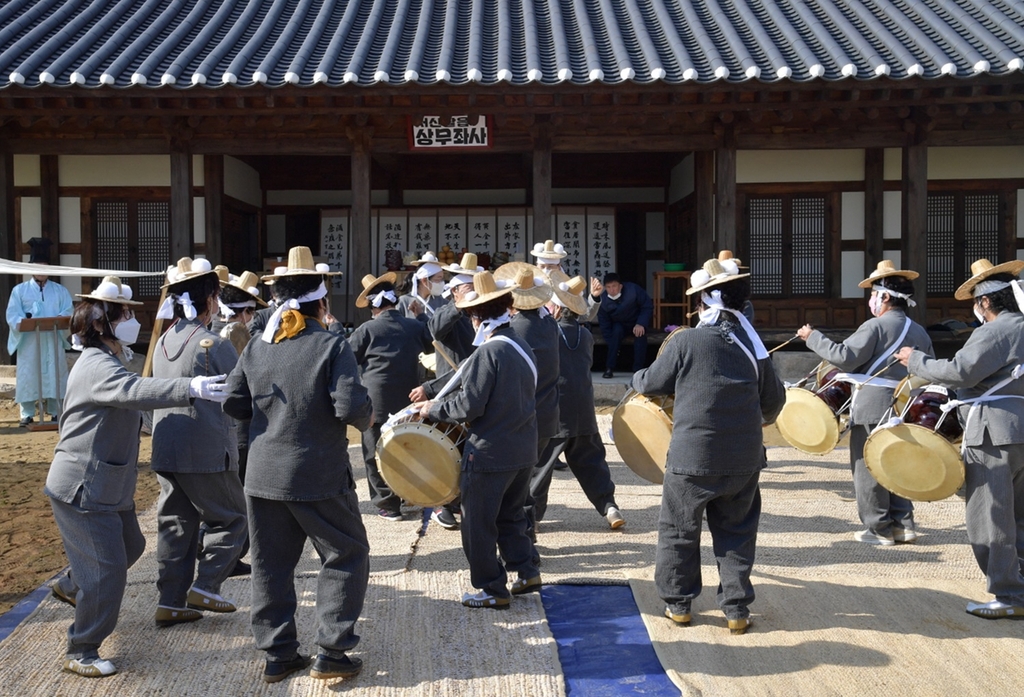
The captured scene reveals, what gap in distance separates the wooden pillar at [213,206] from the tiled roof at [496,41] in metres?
1.39

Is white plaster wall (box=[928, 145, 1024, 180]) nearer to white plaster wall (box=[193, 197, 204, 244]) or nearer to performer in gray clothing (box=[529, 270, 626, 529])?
performer in gray clothing (box=[529, 270, 626, 529])

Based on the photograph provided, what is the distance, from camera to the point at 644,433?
5164mm

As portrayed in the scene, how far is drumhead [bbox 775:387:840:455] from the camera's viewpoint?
577 centimetres

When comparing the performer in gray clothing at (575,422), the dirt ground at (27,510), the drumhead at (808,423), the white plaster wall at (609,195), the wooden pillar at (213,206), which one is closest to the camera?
the dirt ground at (27,510)

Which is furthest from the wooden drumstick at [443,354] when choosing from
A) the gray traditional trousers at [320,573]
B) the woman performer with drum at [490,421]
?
the gray traditional trousers at [320,573]

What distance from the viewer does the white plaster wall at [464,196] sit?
14227mm

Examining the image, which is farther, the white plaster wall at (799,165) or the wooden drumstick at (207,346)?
the white plaster wall at (799,165)

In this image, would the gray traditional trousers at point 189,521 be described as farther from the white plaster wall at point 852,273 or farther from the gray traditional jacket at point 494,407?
the white plaster wall at point 852,273

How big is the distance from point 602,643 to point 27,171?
9.92 m

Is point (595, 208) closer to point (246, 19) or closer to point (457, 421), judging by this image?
point (246, 19)

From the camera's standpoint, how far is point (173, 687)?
3.79 meters

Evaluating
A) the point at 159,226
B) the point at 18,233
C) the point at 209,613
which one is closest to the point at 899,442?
the point at 209,613

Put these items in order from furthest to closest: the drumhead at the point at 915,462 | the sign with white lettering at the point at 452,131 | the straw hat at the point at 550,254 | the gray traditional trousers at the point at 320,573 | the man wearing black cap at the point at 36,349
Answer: the sign with white lettering at the point at 452,131 → the man wearing black cap at the point at 36,349 → the straw hat at the point at 550,254 → the drumhead at the point at 915,462 → the gray traditional trousers at the point at 320,573

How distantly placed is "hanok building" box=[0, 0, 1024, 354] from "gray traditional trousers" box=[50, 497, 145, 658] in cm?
641
